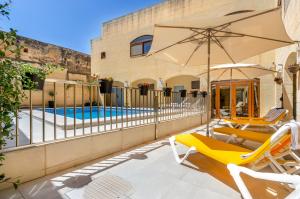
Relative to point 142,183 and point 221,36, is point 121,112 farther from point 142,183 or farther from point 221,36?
point 221,36

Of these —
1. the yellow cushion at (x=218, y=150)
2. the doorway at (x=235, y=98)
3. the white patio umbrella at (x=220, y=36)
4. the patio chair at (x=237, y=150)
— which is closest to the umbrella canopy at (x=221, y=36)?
the white patio umbrella at (x=220, y=36)

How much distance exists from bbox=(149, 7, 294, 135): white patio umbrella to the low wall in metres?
1.93

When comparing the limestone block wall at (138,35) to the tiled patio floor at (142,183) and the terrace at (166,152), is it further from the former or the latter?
the tiled patio floor at (142,183)

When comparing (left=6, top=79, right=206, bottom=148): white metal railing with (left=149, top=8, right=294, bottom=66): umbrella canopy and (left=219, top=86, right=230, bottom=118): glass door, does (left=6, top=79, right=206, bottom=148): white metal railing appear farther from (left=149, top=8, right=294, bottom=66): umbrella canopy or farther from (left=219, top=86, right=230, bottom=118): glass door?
(left=219, top=86, right=230, bottom=118): glass door

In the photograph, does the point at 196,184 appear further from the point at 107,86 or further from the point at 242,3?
the point at 242,3

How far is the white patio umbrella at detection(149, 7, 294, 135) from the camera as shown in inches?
121

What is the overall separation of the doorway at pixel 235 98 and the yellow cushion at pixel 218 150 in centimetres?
717

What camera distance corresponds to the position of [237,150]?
2.70 meters

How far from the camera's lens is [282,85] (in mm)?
7797

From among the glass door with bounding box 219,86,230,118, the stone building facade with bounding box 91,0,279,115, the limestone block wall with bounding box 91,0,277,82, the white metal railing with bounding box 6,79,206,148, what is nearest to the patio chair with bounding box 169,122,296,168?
the white metal railing with bounding box 6,79,206,148

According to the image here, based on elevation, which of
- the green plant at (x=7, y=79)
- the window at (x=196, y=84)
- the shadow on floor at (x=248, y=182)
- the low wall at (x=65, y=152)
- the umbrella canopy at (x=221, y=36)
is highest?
the umbrella canopy at (x=221, y=36)

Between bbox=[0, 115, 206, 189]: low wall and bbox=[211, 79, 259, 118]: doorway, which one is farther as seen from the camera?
bbox=[211, 79, 259, 118]: doorway

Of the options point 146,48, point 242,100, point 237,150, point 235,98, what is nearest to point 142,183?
point 237,150

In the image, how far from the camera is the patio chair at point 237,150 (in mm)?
1997
